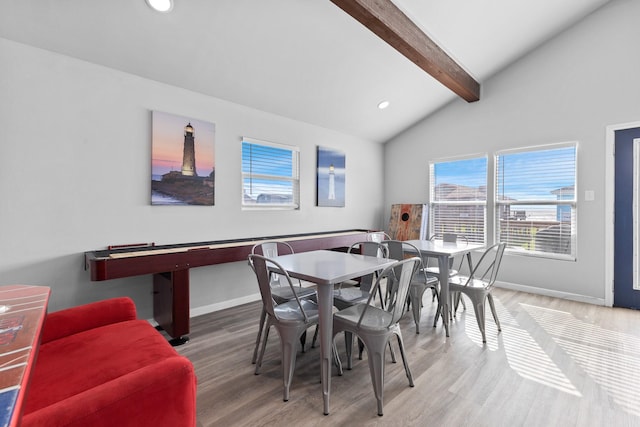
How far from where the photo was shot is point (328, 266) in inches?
88.3

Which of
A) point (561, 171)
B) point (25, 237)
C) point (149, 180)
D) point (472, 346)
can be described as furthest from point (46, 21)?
point (561, 171)

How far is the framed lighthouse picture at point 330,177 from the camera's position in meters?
4.77

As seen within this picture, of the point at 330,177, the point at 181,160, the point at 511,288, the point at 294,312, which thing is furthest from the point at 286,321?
the point at 511,288

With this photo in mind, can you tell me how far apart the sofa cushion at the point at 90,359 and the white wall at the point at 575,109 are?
4765mm

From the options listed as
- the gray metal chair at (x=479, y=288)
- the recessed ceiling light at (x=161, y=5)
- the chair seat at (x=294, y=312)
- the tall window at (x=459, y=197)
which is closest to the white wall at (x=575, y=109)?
the tall window at (x=459, y=197)

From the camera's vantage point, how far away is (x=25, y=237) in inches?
95.6

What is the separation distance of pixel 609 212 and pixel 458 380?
128 inches

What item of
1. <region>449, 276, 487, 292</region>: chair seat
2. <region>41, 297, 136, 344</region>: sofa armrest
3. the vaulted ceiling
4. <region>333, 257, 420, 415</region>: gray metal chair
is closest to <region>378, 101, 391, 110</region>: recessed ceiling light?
the vaulted ceiling

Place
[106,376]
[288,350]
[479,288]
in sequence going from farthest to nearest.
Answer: [479,288]
[288,350]
[106,376]

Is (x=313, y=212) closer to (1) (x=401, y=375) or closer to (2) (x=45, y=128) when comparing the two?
(1) (x=401, y=375)

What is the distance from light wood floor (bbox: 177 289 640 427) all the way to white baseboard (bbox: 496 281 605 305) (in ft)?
2.18

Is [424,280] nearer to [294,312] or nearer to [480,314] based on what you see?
[480,314]

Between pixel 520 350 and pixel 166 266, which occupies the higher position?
pixel 166 266

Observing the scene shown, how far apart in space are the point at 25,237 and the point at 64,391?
6.17ft
